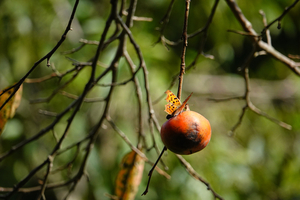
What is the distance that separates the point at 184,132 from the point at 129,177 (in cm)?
42

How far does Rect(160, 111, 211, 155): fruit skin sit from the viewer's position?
453 millimetres

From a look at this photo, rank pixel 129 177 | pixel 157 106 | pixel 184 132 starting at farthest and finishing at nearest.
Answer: pixel 157 106, pixel 129 177, pixel 184 132

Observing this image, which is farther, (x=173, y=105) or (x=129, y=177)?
(x=129, y=177)

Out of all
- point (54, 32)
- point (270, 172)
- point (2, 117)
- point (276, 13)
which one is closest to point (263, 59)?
point (276, 13)

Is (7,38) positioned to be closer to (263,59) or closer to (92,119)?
(92,119)

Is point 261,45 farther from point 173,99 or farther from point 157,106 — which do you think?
point 157,106

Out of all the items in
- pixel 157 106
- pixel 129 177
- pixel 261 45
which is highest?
pixel 261 45

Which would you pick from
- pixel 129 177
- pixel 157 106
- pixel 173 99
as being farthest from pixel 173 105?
pixel 157 106

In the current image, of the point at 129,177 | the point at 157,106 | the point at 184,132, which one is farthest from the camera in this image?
the point at 157,106

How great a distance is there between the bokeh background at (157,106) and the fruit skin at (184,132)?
3.84 ft

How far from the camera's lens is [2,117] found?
0.70m

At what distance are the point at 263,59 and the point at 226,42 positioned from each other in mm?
742

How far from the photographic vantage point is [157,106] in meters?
2.21

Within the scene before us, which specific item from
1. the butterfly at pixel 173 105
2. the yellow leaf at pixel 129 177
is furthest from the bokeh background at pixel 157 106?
the butterfly at pixel 173 105
